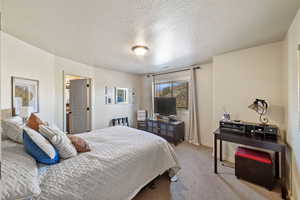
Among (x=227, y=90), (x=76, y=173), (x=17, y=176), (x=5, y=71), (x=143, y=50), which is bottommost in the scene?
(x=76, y=173)

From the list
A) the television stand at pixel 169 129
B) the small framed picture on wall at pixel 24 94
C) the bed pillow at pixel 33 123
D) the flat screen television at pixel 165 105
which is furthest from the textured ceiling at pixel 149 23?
the television stand at pixel 169 129

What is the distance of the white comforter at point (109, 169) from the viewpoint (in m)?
1.20

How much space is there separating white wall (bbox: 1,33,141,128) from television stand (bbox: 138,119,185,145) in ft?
3.84

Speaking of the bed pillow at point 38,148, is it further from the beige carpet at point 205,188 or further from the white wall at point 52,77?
the beige carpet at point 205,188

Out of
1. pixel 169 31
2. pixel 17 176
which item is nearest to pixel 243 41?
pixel 169 31

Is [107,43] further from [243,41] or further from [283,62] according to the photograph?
[283,62]

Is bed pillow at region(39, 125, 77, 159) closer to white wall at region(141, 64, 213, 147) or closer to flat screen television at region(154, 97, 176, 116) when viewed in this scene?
flat screen television at region(154, 97, 176, 116)

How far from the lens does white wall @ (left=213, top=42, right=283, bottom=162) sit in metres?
2.34

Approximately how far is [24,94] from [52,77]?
0.75m

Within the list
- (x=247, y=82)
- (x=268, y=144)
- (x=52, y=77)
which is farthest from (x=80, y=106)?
(x=268, y=144)

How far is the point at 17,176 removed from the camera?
1.03 meters

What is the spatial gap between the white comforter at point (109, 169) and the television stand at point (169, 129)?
5.29 feet

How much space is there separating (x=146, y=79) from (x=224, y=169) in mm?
3825

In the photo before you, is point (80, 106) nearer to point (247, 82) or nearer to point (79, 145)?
point (79, 145)
